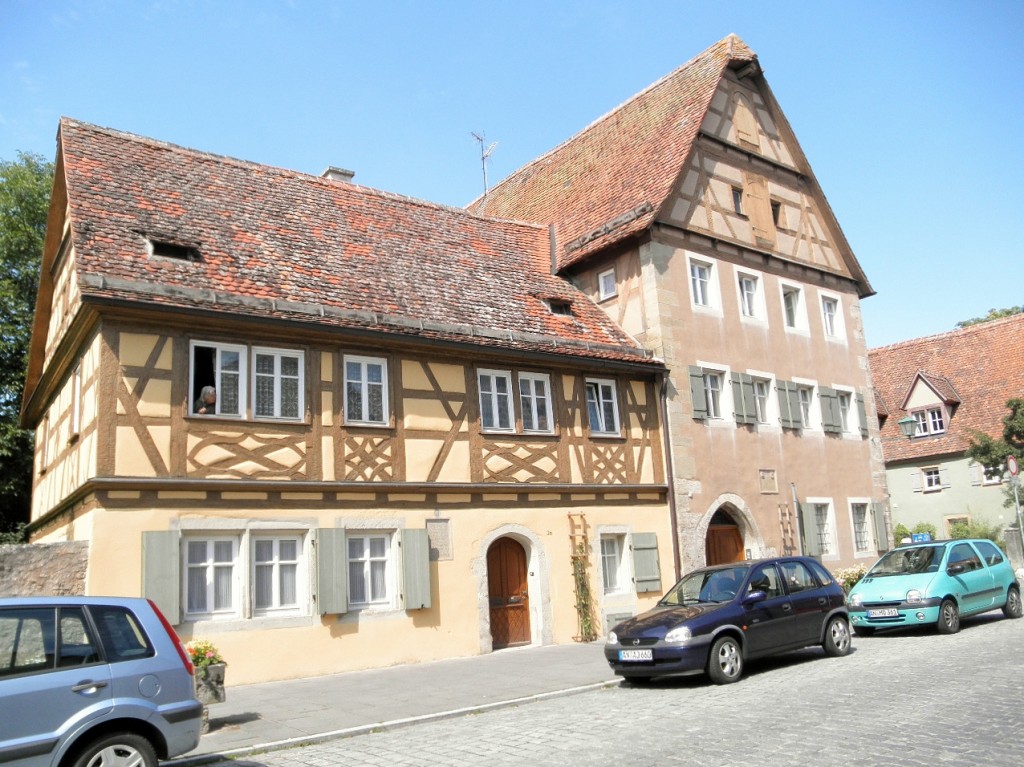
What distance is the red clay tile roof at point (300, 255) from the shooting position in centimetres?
1441

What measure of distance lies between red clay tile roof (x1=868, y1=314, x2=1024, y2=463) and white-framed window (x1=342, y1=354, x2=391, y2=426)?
1086 inches

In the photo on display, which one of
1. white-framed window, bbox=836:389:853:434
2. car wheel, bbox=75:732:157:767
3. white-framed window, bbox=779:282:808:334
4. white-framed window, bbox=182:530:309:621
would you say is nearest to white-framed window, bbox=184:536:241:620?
white-framed window, bbox=182:530:309:621

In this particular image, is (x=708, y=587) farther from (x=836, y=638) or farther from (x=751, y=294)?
(x=751, y=294)

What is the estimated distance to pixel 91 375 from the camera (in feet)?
45.4

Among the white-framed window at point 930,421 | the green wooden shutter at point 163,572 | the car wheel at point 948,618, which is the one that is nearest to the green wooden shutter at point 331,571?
the green wooden shutter at point 163,572

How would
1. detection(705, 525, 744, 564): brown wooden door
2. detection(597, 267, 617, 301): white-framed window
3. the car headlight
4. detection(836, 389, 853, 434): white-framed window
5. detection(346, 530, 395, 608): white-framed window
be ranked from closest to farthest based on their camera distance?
the car headlight < detection(346, 530, 395, 608): white-framed window < detection(705, 525, 744, 564): brown wooden door < detection(597, 267, 617, 301): white-framed window < detection(836, 389, 853, 434): white-framed window

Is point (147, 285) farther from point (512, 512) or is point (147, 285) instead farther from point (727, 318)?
point (727, 318)

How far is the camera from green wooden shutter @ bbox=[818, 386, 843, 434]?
2303cm

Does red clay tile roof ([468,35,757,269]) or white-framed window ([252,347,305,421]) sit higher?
red clay tile roof ([468,35,757,269])

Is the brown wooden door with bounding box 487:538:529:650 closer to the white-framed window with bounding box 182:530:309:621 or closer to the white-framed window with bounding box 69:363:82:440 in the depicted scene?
the white-framed window with bounding box 182:530:309:621

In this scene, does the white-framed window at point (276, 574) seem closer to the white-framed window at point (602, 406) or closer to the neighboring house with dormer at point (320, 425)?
the neighboring house with dormer at point (320, 425)

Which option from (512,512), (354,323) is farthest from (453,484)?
(354,323)

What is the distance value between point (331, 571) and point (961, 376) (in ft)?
106

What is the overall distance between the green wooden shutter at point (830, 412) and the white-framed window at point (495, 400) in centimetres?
960
